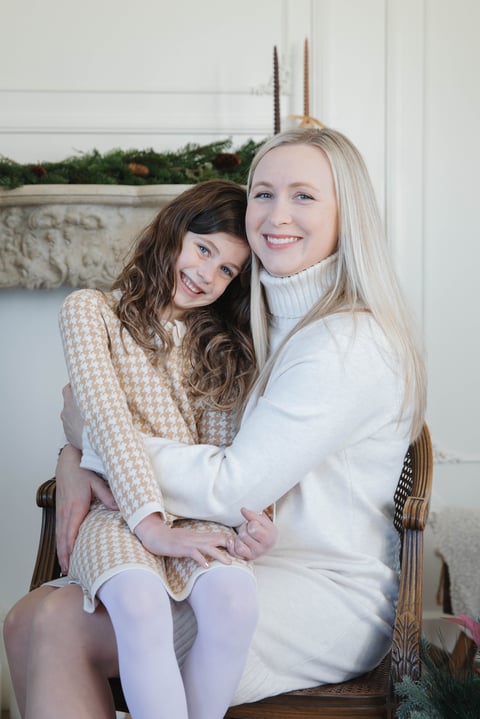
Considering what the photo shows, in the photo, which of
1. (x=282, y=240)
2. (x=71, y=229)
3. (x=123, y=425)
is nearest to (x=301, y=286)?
(x=282, y=240)

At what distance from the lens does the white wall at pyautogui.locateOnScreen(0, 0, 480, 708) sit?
273 cm

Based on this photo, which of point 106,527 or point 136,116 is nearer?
point 106,527

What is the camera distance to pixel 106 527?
143 centimetres

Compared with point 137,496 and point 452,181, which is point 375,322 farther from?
point 452,181

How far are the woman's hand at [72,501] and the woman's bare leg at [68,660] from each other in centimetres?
11

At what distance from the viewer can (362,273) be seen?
159 cm

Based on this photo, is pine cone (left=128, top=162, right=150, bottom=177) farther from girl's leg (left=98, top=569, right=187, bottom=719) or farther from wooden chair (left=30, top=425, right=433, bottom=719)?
girl's leg (left=98, top=569, right=187, bottom=719)

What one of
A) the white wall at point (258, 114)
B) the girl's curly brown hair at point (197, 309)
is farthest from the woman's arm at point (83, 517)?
the white wall at point (258, 114)

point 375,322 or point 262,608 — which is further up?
point 375,322

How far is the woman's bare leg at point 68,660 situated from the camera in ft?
4.16

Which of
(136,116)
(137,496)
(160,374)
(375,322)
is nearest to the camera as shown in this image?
(137,496)

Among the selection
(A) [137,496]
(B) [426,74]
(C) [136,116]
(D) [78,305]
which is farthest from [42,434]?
(B) [426,74]

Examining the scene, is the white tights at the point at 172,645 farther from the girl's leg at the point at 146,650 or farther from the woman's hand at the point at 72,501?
the woman's hand at the point at 72,501

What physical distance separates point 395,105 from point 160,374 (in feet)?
5.27
